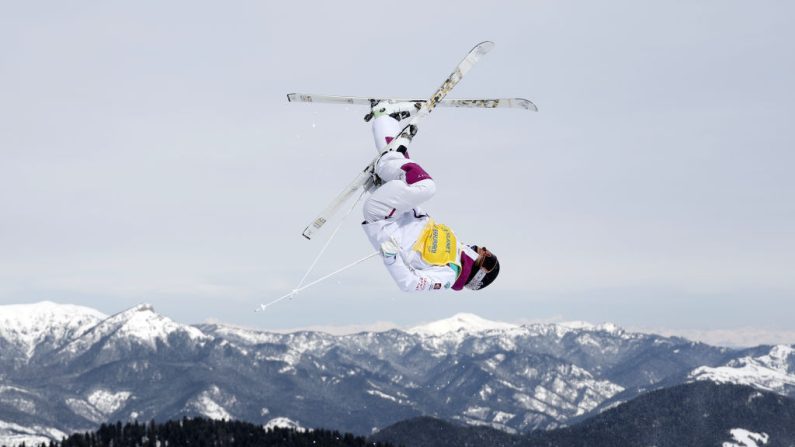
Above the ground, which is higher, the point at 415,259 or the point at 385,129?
the point at 385,129

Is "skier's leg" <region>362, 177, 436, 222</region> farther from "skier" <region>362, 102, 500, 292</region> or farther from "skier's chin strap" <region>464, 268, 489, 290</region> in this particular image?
"skier's chin strap" <region>464, 268, 489, 290</region>

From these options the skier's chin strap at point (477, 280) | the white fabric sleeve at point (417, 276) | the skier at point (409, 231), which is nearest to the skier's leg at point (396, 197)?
the skier at point (409, 231)

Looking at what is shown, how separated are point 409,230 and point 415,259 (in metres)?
1.00

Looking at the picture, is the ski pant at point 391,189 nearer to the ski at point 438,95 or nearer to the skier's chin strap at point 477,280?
the ski at point 438,95

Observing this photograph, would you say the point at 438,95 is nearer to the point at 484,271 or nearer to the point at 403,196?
the point at 403,196

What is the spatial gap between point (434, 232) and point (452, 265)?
1443 millimetres

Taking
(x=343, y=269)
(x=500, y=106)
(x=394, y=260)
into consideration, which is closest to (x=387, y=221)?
(x=394, y=260)

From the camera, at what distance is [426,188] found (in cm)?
2469

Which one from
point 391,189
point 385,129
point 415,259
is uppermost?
A: point 385,129

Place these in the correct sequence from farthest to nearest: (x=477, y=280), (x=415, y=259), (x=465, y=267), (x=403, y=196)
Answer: (x=477, y=280) → (x=465, y=267) → (x=415, y=259) → (x=403, y=196)

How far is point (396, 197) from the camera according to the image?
24828 mm

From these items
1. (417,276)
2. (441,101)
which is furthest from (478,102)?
(417,276)

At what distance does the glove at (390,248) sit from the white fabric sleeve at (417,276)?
0.22 m

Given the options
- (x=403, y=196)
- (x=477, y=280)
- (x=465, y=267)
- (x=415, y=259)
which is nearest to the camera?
(x=403, y=196)
